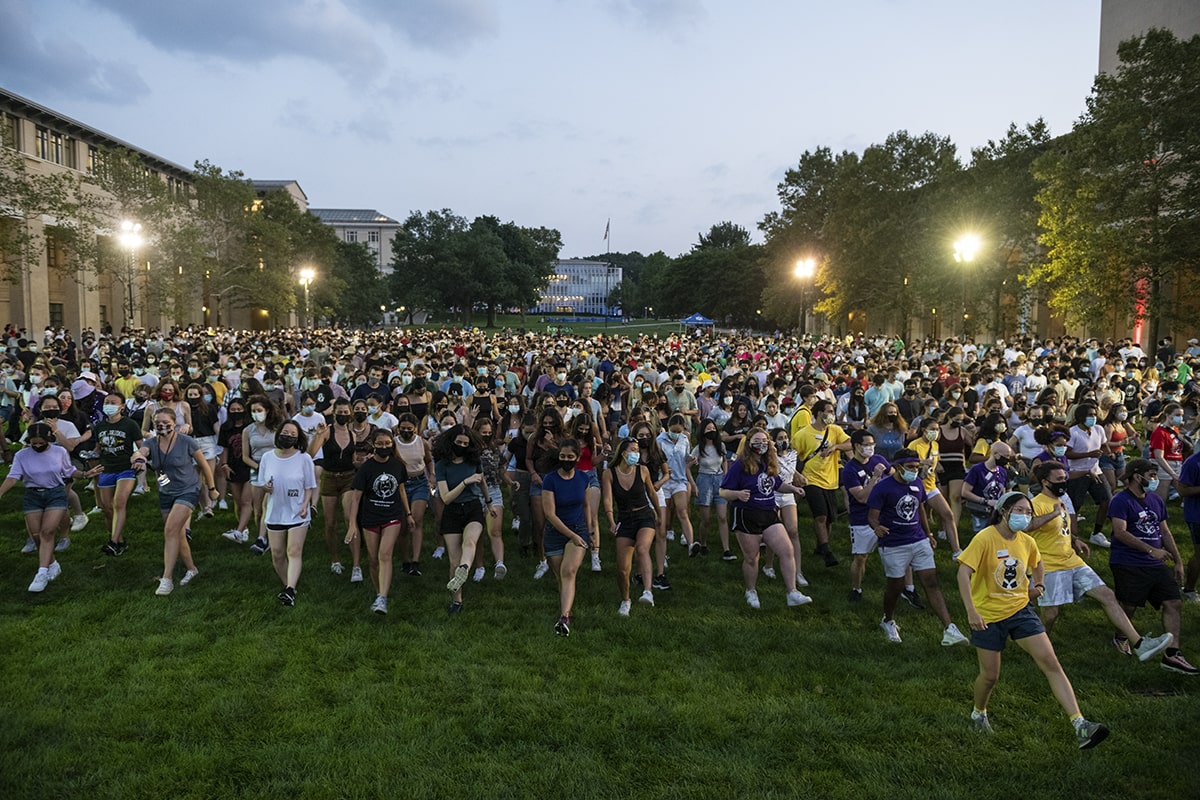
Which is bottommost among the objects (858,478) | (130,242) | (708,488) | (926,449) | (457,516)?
(457,516)

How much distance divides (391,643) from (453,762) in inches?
79.9

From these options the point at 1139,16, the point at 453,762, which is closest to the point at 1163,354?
the point at 453,762

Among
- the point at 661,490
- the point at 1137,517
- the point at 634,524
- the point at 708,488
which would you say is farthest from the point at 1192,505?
the point at 634,524

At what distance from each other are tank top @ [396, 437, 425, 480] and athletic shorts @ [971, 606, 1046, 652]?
→ 5666 millimetres

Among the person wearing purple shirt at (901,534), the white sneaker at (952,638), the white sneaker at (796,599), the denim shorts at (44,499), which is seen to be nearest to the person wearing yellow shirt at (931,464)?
the person wearing purple shirt at (901,534)

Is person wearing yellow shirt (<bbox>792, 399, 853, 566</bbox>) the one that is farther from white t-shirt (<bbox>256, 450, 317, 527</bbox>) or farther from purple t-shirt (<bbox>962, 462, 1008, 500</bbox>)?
white t-shirt (<bbox>256, 450, 317, 527</bbox>)

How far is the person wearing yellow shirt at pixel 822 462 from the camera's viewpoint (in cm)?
887

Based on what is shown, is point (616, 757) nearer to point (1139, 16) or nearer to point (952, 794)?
point (952, 794)

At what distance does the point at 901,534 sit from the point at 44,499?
27.5 feet

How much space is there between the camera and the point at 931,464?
8.38 metres

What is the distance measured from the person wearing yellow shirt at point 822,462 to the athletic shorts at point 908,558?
73.8 inches

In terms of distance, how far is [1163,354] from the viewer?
21141mm

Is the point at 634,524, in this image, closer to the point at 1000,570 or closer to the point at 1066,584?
the point at 1000,570

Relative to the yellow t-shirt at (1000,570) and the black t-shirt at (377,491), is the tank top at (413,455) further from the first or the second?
the yellow t-shirt at (1000,570)
